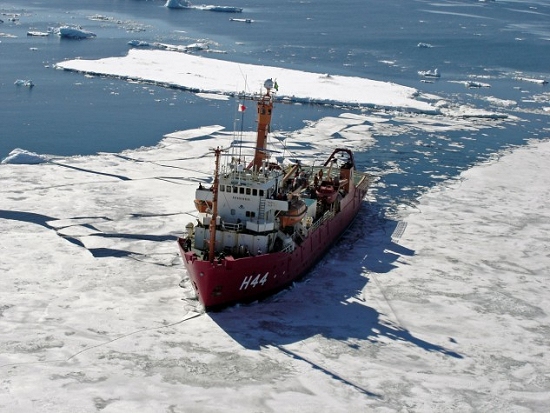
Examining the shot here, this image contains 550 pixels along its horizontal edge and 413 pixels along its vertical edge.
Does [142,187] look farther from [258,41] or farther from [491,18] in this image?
[491,18]

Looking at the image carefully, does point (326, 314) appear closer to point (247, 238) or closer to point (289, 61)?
point (247, 238)

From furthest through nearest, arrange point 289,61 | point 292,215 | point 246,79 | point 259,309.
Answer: point 289,61
point 246,79
point 292,215
point 259,309

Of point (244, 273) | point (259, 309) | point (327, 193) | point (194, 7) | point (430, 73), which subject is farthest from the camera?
point (194, 7)

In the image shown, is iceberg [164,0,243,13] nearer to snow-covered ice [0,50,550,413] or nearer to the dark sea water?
the dark sea water

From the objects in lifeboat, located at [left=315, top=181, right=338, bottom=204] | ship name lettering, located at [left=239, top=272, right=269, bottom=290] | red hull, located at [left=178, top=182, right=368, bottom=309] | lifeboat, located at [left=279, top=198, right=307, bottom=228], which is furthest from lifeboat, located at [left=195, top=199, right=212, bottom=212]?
lifeboat, located at [left=315, top=181, right=338, bottom=204]

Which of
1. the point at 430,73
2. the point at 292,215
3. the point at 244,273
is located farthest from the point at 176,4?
the point at 244,273

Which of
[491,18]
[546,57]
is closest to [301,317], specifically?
[546,57]
